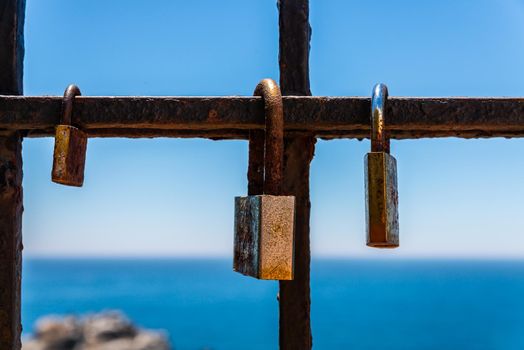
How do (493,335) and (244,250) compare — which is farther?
(493,335)

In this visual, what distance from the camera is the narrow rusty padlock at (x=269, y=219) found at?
1469mm

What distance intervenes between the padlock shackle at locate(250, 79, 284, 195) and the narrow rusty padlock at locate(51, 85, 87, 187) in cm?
48

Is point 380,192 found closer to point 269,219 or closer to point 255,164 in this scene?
point 269,219

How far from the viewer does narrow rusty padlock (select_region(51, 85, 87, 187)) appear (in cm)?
170

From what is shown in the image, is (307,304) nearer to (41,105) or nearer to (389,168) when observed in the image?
(389,168)

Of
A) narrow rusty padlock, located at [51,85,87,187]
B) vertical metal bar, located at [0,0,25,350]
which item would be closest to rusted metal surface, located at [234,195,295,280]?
narrow rusty padlock, located at [51,85,87,187]

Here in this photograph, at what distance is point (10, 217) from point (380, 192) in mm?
969

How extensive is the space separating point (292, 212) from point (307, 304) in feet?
1.44

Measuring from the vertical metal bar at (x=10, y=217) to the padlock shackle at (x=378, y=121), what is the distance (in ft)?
3.04

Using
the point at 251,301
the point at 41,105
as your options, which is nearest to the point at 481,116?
the point at 41,105

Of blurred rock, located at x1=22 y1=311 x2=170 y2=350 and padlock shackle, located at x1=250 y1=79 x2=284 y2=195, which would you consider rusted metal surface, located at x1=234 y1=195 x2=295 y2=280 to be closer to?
padlock shackle, located at x1=250 y1=79 x2=284 y2=195

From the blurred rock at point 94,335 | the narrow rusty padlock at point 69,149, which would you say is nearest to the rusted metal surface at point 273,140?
the narrow rusty padlock at point 69,149

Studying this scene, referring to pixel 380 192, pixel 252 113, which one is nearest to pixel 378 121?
pixel 380 192

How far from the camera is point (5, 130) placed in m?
1.86
